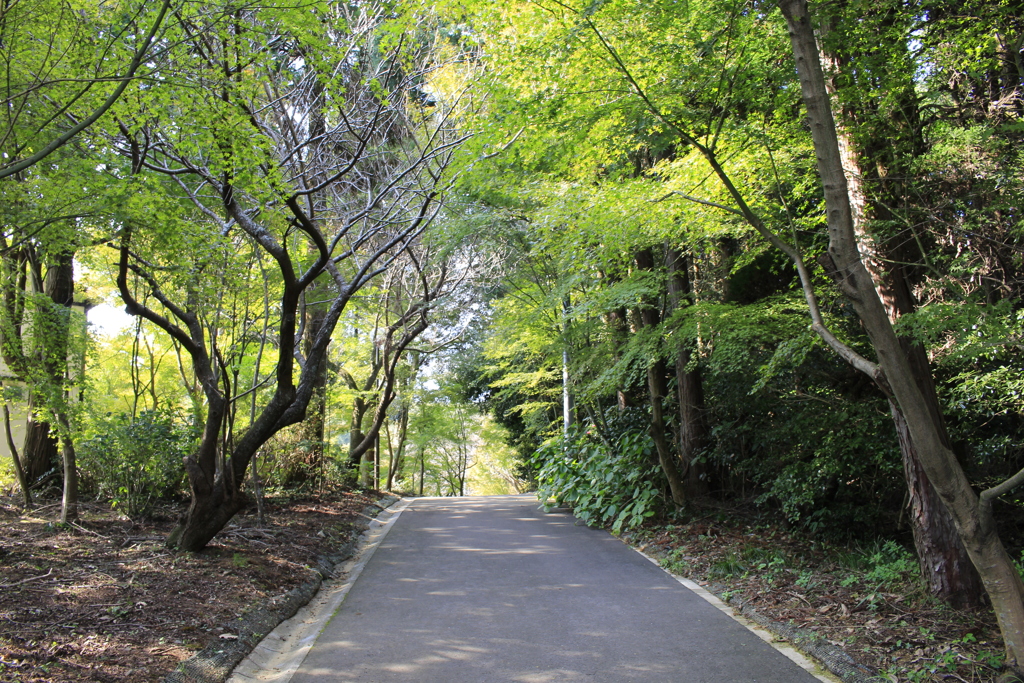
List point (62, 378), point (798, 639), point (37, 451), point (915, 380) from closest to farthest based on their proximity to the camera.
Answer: point (798, 639)
point (915, 380)
point (62, 378)
point (37, 451)

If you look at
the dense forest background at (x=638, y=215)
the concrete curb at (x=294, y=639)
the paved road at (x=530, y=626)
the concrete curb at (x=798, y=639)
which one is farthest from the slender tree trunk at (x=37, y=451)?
the concrete curb at (x=798, y=639)

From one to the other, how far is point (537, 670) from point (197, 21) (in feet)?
20.7

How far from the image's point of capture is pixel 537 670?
4574 mm

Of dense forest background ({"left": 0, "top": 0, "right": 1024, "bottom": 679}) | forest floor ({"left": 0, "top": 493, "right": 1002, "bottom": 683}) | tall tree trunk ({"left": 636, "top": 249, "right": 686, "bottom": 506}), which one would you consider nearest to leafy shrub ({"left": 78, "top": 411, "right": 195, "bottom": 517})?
dense forest background ({"left": 0, "top": 0, "right": 1024, "bottom": 679})

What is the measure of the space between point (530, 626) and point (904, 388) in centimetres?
352

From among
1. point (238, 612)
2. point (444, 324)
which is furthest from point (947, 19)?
point (444, 324)

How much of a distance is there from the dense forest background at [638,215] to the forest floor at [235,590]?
1.40ft

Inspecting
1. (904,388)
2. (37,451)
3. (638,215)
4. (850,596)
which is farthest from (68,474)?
(904,388)

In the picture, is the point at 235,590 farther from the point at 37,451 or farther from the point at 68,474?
the point at 37,451

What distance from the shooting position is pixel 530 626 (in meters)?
5.61

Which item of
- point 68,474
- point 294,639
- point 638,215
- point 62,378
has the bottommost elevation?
point 294,639

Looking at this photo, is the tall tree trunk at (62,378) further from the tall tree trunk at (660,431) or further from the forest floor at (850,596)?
the tall tree trunk at (660,431)

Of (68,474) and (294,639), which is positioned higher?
(68,474)

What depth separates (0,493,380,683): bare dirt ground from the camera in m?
4.21
